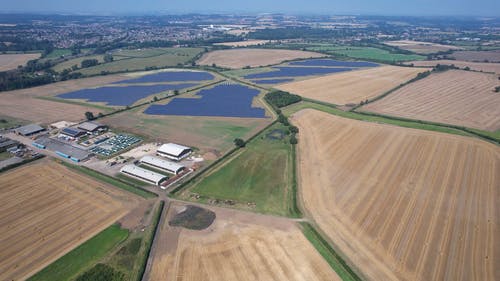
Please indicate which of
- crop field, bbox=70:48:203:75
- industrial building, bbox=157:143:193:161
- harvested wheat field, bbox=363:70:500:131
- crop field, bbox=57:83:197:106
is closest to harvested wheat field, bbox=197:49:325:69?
crop field, bbox=70:48:203:75

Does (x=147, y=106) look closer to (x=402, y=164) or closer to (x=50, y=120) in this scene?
(x=50, y=120)

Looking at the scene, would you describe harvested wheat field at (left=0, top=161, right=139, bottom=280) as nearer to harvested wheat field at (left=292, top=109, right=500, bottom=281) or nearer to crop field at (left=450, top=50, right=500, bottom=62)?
harvested wheat field at (left=292, top=109, right=500, bottom=281)

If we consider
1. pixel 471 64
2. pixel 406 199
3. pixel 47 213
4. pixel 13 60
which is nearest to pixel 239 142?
pixel 406 199

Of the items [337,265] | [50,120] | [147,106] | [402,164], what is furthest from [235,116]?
[337,265]

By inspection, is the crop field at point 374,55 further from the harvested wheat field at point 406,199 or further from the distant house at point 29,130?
the distant house at point 29,130

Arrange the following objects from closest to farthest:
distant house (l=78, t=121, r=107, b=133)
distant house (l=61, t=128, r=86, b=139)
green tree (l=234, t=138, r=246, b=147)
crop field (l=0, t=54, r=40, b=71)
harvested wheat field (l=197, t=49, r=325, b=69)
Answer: green tree (l=234, t=138, r=246, b=147) < distant house (l=61, t=128, r=86, b=139) < distant house (l=78, t=121, r=107, b=133) < crop field (l=0, t=54, r=40, b=71) < harvested wheat field (l=197, t=49, r=325, b=69)

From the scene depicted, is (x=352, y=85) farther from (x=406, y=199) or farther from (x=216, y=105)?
(x=406, y=199)

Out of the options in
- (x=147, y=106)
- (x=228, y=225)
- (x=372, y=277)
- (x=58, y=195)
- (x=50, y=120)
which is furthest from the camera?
(x=147, y=106)
